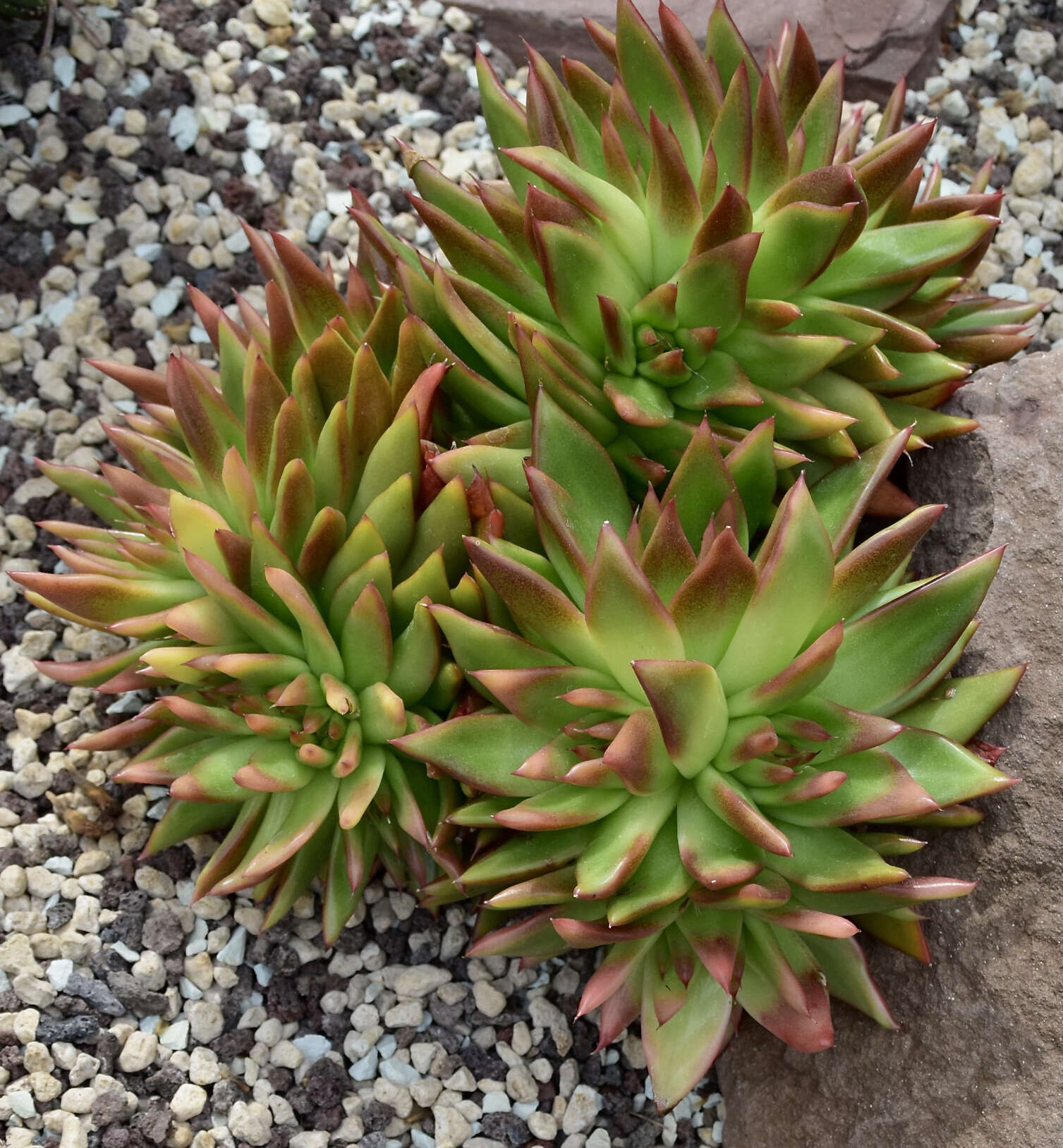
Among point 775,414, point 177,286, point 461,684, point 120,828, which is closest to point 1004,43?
point 775,414

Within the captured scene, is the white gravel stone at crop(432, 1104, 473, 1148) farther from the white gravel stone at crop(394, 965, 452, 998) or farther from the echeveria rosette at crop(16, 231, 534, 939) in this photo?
the echeveria rosette at crop(16, 231, 534, 939)

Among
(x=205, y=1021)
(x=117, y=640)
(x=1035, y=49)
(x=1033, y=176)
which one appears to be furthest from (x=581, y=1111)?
(x=1035, y=49)

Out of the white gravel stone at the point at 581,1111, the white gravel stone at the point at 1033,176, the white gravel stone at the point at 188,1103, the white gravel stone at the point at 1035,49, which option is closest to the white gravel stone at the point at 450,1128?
the white gravel stone at the point at 581,1111

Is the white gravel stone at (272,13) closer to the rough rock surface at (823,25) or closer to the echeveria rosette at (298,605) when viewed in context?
the rough rock surface at (823,25)

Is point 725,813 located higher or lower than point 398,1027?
higher

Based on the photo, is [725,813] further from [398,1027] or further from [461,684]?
[398,1027]

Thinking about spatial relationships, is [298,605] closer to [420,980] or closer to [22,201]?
[420,980]

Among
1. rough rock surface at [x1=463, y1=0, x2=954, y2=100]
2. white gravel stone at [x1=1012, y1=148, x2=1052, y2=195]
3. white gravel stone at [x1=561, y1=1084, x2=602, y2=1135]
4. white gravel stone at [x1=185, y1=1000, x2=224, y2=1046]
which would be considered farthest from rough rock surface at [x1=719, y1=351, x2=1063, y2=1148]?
rough rock surface at [x1=463, y1=0, x2=954, y2=100]
